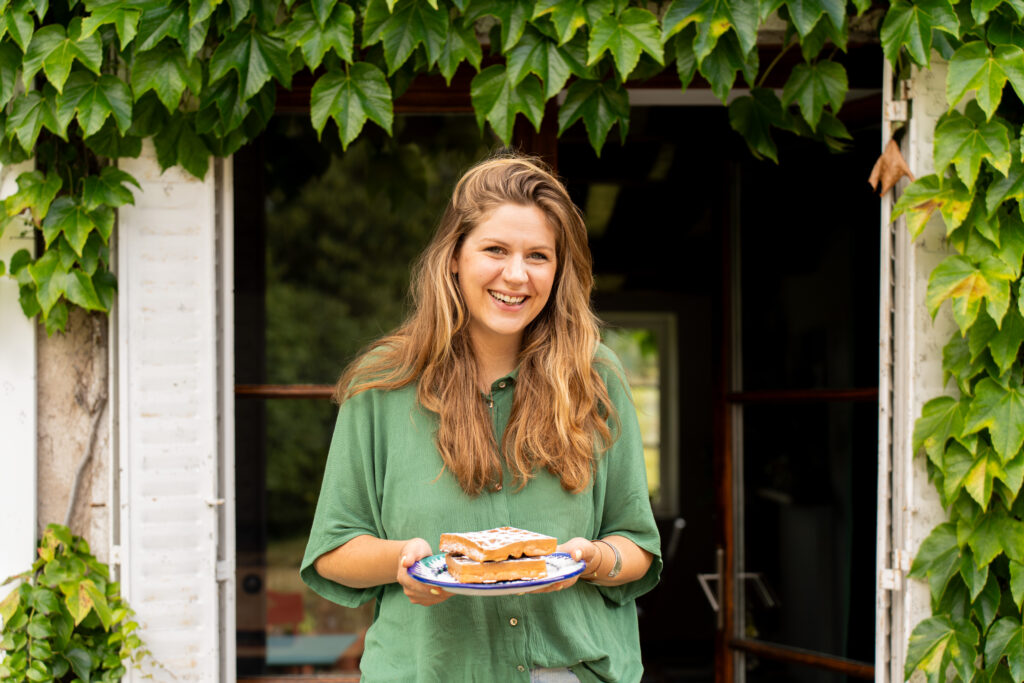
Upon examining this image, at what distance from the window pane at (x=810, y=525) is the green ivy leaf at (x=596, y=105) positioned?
1.16 m

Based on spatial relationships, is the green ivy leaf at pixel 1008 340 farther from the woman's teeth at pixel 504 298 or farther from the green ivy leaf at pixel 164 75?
the green ivy leaf at pixel 164 75

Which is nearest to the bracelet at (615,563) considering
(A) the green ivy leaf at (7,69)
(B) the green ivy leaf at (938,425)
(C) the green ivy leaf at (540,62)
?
(B) the green ivy leaf at (938,425)

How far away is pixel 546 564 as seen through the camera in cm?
138

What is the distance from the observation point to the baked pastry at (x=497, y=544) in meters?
1.33

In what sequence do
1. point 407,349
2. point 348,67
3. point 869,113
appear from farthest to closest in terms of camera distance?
point 869,113
point 348,67
point 407,349

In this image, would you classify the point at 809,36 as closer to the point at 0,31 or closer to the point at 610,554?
the point at 610,554

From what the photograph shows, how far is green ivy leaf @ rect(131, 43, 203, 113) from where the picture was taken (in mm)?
2014

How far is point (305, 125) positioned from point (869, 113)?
1.53 metres

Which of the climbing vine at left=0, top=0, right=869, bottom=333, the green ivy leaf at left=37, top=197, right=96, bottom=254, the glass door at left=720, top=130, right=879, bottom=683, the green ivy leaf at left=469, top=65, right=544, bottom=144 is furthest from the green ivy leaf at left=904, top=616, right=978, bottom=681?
the green ivy leaf at left=37, top=197, right=96, bottom=254

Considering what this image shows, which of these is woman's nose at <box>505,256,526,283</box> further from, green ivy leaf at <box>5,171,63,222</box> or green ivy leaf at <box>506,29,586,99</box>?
green ivy leaf at <box>5,171,63,222</box>

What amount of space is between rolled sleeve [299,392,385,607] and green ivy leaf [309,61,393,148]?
2.64 feet

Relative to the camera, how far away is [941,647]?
203 cm

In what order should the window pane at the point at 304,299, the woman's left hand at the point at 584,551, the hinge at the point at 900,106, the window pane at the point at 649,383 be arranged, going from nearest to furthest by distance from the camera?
the woman's left hand at the point at 584,551, the hinge at the point at 900,106, the window pane at the point at 304,299, the window pane at the point at 649,383

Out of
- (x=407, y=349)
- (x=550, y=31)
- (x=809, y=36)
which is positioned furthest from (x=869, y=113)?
(x=407, y=349)
